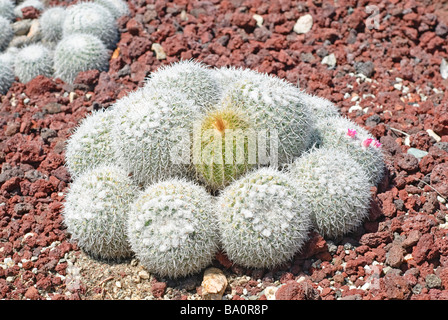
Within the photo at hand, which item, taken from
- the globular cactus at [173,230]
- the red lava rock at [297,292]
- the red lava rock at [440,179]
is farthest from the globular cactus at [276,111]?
the red lava rock at [440,179]

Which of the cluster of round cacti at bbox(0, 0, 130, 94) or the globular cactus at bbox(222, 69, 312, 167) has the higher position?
the globular cactus at bbox(222, 69, 312, 167)

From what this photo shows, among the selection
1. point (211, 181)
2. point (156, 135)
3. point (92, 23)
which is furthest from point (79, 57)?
point (211, 181)

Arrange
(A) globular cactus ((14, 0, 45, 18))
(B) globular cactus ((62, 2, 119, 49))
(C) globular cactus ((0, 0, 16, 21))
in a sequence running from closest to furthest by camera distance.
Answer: (B) globular cactus ((62, 2, 119, 49)) → (C) globular cactus ((0, 0, 16, 21)) → (A) globular cactus ((14, 0, 45, 18))

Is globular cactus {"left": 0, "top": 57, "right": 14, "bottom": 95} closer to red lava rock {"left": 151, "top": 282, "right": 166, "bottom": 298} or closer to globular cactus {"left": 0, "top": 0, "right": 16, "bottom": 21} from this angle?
globular cactus {"left": 0, "top": 0, "right": 16, "bottom": 21}

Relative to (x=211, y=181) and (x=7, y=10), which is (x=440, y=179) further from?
(x=7, y=10)

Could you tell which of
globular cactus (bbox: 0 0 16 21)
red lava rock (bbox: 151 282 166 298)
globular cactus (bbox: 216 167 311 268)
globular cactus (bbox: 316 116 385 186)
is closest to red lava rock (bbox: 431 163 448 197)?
globular cactus (bbox: 316 116 385 186)

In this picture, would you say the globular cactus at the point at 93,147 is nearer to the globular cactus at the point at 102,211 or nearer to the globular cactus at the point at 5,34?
the globular cactus at the point at 102,211

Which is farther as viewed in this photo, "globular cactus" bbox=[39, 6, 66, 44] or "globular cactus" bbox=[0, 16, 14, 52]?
"globular cactus" bbox=[0, 16, 14, 52]
